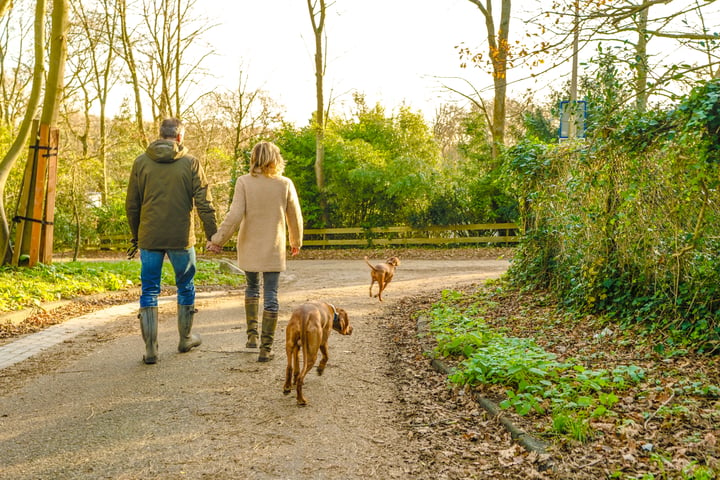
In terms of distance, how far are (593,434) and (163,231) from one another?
418 cm

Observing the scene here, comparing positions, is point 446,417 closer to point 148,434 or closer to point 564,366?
point 564,366

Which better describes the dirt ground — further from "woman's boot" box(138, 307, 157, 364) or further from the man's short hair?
the man's short hair

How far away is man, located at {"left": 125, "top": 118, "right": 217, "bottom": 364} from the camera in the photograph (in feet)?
19.4

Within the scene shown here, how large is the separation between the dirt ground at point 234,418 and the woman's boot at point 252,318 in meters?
0.11

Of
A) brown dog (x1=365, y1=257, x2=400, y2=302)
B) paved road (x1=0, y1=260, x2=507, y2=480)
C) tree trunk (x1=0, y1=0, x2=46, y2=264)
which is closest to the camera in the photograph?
paved road (x1=0, y1=260, x2=507, y2=480)

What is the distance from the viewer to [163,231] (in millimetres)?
5930

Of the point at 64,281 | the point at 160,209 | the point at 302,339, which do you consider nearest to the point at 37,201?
the point at 64,281

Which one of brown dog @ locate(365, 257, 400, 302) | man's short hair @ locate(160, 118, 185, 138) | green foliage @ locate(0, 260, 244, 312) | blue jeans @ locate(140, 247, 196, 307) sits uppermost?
man's short hair @ locate(160, 118, 185, 138)

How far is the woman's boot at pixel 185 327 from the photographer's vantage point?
6.29 meters

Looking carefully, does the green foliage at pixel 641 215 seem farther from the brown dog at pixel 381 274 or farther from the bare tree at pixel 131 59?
the bare tree at pixel 131 59

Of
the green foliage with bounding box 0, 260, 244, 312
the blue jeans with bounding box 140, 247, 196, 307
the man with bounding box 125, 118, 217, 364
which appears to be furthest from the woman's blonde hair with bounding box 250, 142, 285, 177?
the green foliage with bounding box 0, 260, 244, 312

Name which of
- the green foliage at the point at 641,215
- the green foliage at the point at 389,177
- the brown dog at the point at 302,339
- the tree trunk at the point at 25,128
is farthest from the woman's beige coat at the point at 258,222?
the green foliage at the point at 389,177

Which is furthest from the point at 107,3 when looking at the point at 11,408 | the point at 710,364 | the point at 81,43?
the point at 710,364

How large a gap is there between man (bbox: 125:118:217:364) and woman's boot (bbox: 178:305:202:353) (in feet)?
1.13
